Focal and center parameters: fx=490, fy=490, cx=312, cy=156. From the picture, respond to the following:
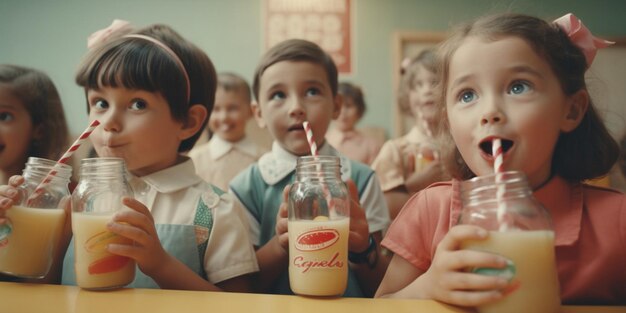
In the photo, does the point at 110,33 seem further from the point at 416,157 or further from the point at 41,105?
the point at 416,157

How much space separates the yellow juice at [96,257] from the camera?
28.5 inches

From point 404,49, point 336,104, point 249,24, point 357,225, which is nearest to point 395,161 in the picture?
point 336,104

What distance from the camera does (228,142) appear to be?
2.34m

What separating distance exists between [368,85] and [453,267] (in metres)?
3.20

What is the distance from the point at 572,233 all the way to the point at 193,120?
83 centimetres

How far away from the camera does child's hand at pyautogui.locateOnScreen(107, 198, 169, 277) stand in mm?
737

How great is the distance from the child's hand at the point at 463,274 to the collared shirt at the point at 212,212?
45 centimetres

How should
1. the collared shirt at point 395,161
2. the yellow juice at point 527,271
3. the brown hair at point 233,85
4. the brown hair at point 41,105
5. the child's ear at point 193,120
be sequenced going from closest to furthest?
the yellow juice at point 527,271 < the child's ear at point 193,120 < the brown hair at point 41,105 < the collared shirt at point 395,161 < the brown hair at point 233,85

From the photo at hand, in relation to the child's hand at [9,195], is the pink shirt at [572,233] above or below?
below

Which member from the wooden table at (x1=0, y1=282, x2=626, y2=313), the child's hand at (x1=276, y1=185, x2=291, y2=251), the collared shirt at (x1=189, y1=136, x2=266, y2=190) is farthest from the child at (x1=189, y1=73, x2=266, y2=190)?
the wooden table at (x1=0, y1=282, x2=626, y2=313)

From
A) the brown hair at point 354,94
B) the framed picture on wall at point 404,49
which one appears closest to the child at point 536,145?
the brown hair at point 354,94

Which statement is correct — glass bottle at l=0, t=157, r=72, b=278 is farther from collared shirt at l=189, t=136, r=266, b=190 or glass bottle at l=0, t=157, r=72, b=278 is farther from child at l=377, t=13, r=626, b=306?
collared shirt at l=189, t=136, r=266, b=190

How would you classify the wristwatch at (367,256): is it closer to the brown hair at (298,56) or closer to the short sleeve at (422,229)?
the short sleeve at (422,229)

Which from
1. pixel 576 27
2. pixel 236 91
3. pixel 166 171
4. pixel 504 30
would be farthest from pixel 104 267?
pixel 236 91
